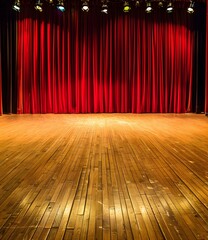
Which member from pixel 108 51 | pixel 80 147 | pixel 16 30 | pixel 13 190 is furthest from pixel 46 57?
pixel 13 190

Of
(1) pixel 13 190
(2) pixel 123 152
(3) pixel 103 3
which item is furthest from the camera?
(3) pixel 103 3

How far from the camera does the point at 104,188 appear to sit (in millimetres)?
2475

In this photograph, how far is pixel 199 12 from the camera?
30.2ft

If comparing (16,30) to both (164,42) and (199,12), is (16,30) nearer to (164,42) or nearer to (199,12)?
(164,42)

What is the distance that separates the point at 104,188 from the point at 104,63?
715 cm

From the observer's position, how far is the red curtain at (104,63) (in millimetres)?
9133

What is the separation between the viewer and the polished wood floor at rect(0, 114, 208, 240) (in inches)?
69.3

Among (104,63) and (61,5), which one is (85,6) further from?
(104,63)

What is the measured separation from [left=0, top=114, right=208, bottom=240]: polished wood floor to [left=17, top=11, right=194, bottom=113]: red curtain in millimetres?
4659

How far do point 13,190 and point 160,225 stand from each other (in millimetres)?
1150

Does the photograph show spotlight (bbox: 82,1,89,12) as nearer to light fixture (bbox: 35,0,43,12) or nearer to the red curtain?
the red curtain

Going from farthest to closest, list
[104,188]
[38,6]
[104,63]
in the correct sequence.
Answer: [104,63] < [38,6] < [104,188]

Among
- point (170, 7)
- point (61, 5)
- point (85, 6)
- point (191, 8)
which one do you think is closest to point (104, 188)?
point (61, 5)

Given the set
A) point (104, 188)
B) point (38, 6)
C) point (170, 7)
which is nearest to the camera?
point (104, 188)
